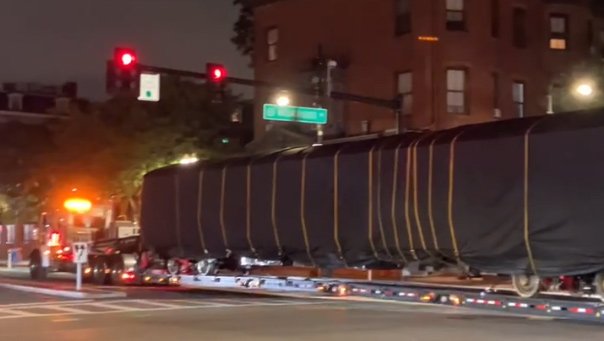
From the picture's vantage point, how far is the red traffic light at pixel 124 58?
78.9ft

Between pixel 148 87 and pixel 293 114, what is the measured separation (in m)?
6.50

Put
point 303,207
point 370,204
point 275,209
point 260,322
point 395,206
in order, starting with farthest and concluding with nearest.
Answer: point 275,209 → point 303,207 → point 370,204 → point 395,206 → point 260,322

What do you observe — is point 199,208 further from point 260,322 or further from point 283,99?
point 283,99

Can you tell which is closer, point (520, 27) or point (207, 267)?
point (207, 267)

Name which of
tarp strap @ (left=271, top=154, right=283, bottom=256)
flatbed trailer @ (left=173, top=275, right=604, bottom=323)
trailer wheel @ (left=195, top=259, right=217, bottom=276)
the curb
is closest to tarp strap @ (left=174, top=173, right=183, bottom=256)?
trailer wheel @ (left=195, top=259, right=217, bottom=276)

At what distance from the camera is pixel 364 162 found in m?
18.3

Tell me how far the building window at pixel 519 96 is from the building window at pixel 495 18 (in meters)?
2.28

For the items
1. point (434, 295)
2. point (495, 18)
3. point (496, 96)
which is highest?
point (495, 18)

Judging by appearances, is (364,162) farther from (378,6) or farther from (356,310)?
(378,6)

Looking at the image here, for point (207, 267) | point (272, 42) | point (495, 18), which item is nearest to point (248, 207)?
point (207, 267)

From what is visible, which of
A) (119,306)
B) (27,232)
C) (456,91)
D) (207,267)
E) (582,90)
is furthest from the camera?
(27,232)

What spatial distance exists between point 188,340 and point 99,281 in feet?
50.7

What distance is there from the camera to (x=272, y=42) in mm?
43344

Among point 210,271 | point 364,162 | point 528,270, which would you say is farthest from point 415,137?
point 210,271
